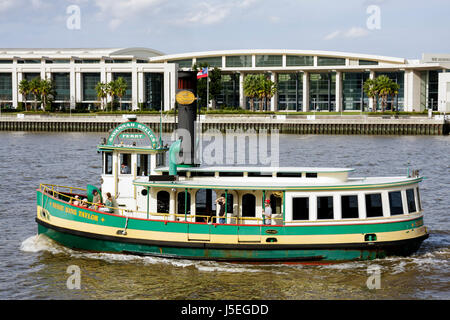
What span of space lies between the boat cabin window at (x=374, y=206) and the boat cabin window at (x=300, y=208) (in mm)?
2057

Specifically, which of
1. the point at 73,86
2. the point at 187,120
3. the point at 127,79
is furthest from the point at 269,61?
the point at 187,120

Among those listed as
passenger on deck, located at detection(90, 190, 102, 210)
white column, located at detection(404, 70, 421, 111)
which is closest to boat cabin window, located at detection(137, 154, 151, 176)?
passenger on deck, located at detection(90, 190, 102, 210)

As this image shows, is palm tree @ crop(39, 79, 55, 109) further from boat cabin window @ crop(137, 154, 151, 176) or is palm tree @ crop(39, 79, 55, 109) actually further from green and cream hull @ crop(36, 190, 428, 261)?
green and cream hull @ crop(36, 190, 428, 261)

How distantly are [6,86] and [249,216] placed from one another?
12481 cm

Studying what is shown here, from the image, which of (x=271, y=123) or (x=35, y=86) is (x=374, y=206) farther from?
(x=35, y=86)

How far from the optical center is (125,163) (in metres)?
22.8

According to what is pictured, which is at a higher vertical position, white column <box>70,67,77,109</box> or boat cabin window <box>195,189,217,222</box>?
white column <box>70,67,77,109</box>

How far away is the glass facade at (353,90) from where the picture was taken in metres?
130

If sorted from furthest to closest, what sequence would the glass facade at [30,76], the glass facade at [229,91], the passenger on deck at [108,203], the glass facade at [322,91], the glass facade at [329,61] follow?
1. the glass facade at [229,91]
2. the glass facade at [30,76]
3. the glass facade at [322,91]
4. the glass facade at [329,61]
5. the passenger on deck at [108,203]

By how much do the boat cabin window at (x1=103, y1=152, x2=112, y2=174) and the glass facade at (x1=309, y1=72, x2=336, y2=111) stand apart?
114 m

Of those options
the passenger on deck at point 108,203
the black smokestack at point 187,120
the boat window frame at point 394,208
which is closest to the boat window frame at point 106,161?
the passenger on deck at point 108,203

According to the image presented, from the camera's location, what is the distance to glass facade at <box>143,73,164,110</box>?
12975 centimetres

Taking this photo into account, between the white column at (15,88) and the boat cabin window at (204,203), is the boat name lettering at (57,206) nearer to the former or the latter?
the boat cabin window at (204,203)
